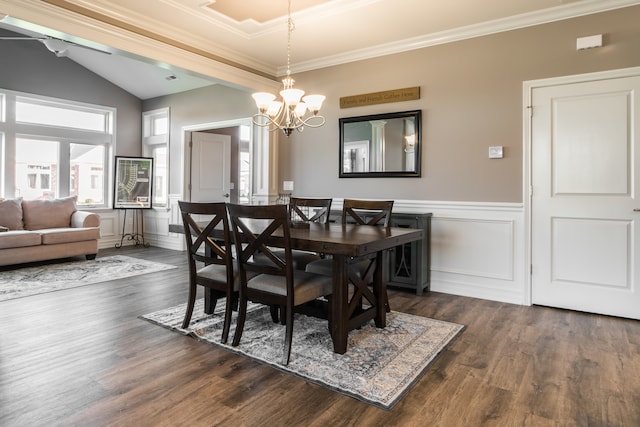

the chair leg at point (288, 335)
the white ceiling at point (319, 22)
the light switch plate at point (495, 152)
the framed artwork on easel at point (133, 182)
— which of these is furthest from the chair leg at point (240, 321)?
the framed artwork on easel at point (133, 182)

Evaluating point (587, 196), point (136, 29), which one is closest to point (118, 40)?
point (136, 29)

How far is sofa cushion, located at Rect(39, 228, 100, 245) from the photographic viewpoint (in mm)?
5105

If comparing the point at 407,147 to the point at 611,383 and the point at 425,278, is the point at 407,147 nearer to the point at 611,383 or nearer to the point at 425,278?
the point at 425,278

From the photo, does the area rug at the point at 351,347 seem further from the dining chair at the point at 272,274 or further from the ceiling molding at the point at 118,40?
the ceiling molding at the point at 118,40

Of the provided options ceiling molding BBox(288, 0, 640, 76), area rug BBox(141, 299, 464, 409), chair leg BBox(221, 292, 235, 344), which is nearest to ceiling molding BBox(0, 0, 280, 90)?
ceiling molding BBox(288, 0, 640, 76)

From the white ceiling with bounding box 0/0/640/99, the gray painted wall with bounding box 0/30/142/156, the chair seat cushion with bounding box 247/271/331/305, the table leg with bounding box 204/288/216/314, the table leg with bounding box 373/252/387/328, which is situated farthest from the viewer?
the gray painted wall with bounding box 0/30/142/156

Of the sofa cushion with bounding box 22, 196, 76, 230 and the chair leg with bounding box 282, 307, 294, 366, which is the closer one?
the chair leg with bounding box 282, 307, 294, 366

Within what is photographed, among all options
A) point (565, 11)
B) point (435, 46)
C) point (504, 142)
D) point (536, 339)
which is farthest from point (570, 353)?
point (435, 46)

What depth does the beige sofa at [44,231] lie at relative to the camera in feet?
15.9

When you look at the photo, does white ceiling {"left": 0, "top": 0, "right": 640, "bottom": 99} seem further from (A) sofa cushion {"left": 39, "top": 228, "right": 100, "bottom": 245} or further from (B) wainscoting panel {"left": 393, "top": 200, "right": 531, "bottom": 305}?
(A) sofa cushion {"left": 39, "top": 228, "right": 100, "bottom": 245}

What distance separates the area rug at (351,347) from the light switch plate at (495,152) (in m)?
1.71

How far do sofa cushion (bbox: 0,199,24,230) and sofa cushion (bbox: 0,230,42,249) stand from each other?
318 millimetres

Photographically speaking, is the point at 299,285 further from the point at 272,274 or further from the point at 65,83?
the point at 65,83

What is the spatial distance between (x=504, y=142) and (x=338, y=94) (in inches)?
79.0
